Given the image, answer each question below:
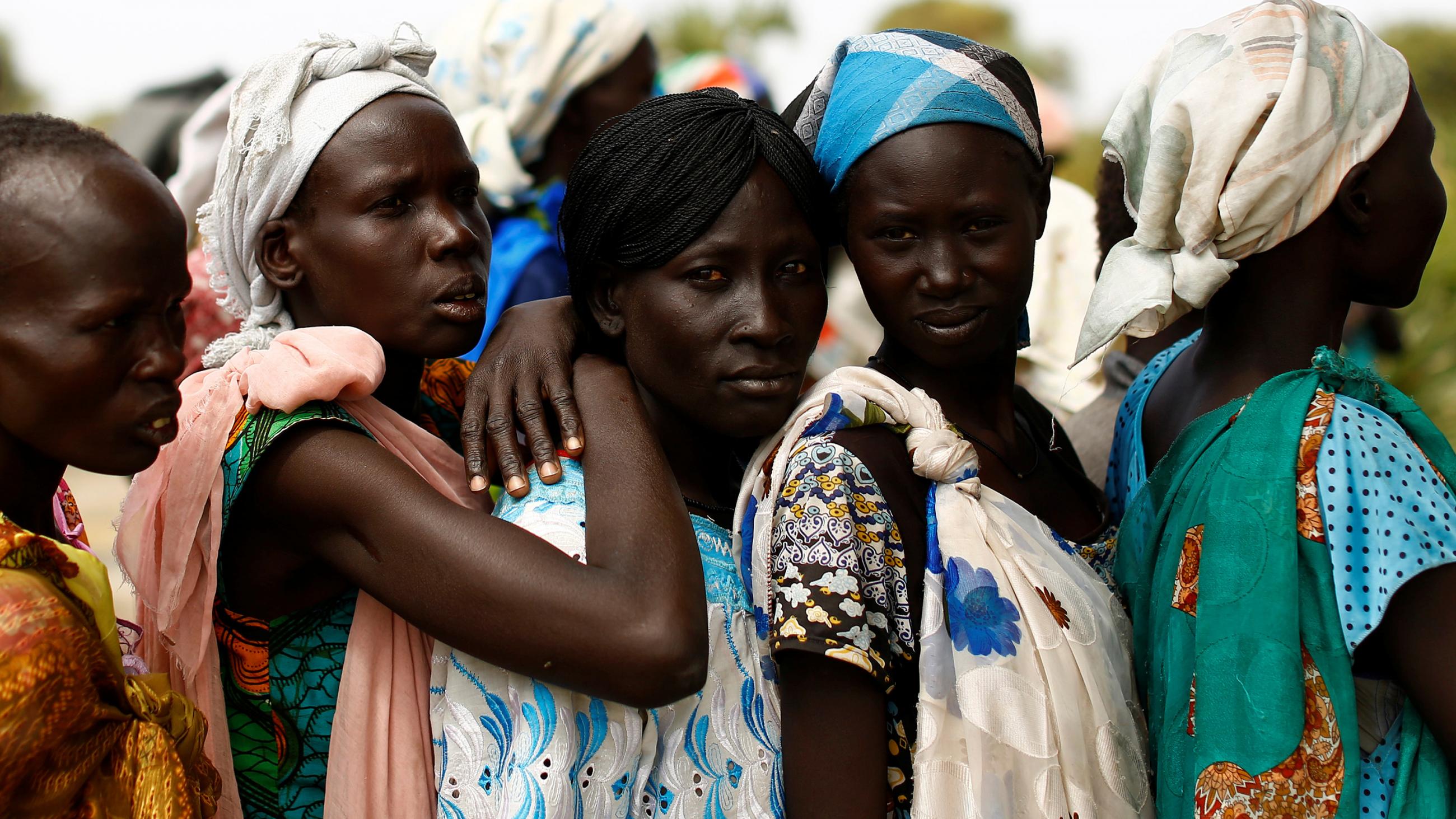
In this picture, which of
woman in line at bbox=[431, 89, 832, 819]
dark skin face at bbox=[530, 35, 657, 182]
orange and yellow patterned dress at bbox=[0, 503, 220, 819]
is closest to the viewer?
orange and yellow patterned dress at bbox=[0, 503, 220, 819]

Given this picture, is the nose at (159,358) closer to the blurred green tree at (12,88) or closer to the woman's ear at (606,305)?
the woman's ear at (606,305)

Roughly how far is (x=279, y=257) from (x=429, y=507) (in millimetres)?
770

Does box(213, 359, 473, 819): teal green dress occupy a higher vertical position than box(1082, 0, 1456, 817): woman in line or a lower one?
lower

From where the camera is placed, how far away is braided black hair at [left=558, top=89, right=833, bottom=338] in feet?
6.98

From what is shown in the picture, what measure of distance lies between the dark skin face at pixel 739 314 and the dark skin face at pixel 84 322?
0.81m

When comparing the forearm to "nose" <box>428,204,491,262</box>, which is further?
"nose" <box>428,204,491,262</box>

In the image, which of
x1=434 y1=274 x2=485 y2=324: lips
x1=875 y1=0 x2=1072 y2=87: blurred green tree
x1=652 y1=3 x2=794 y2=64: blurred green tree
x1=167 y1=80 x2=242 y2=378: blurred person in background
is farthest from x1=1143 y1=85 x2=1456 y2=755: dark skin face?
x1=875 y1=0 x2=1072 y2=87: blurred green tree

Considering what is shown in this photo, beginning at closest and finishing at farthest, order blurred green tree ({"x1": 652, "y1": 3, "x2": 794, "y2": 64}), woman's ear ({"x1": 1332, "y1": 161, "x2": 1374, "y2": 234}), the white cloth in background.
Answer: woman's ear ({"x1": 1332, "y1": 161, "x2": 1374, "y2": 234}) < the white cloth in background < blurred green tree ({"x1": 652, "y1": 3, "x2": 794, "y2": 64})

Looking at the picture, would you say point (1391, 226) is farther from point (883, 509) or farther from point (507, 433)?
point (507, 433)

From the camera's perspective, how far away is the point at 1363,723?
200 centimetres

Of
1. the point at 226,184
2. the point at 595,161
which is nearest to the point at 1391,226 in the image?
the point at 595,161

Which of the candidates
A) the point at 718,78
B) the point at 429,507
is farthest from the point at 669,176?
the point at 718,78

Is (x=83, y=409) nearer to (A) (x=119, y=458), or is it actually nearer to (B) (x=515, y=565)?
(A) (x=119, y=458)

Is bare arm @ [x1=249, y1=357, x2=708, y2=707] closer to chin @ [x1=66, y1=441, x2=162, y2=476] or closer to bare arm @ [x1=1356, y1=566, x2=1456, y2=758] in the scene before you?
chin @ [x1=66, y1=441, x2=162, y2=476]
